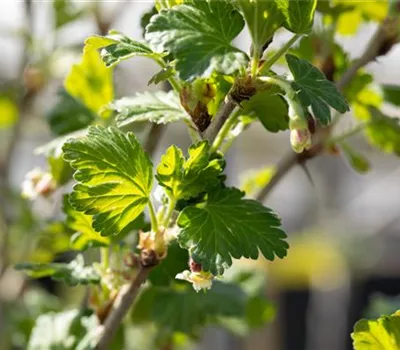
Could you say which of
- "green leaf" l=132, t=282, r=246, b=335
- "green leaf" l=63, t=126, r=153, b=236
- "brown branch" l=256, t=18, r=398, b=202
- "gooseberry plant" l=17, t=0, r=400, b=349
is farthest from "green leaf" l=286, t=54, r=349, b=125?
"green leaf" l=132, t=282, r=246, b=335

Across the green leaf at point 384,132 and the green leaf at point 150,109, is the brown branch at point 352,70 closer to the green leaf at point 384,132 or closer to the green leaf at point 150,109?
the green leaf at point 384,132

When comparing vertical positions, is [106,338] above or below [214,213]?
below

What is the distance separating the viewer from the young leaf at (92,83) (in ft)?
2.74

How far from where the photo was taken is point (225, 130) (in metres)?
0.63

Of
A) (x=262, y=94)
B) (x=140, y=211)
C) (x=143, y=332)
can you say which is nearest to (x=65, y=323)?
(x=140, y=211)

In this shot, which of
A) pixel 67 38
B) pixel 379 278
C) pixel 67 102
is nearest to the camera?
pixel 67 102

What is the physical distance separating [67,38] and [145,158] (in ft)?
2.78

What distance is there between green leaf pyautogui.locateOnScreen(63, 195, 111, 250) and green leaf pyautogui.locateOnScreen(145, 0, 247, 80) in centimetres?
23

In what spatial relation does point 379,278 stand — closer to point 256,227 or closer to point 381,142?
point 381,142

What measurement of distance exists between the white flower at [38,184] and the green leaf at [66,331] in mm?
125

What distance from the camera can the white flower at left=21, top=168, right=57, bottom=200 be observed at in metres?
0.83

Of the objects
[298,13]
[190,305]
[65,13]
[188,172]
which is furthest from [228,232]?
[65,13]

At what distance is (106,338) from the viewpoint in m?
0.70

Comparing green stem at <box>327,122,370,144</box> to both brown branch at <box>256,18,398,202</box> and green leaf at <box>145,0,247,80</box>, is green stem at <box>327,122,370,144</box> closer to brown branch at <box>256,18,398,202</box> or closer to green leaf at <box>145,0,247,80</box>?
brown branch at <box>256,18,398,202</box>
